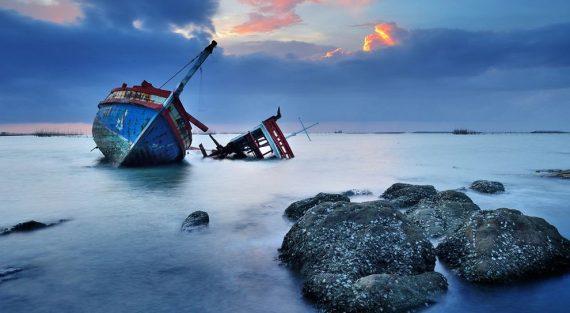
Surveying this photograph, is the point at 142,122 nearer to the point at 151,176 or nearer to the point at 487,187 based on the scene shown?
the point at 151,176

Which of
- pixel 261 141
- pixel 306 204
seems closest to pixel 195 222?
pixel 306 204

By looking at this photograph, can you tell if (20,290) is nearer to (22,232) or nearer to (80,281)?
(80,281)

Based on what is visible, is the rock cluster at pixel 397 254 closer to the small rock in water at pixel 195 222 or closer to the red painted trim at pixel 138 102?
the small rock in water at pixel 195 222

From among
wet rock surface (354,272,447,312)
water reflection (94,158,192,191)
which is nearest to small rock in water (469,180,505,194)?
wet rock surface (354,272,447,312)

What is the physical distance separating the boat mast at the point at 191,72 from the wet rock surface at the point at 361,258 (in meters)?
20.4

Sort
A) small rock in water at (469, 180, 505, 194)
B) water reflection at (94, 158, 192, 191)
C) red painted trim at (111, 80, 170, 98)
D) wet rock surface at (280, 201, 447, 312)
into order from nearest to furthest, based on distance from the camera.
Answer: wet rock surface at (280, 201, 447, 312) < small rock in water at (469, 180, 505, 194) < water reflection at (94, 158, 192, 191) < red painted trim at (111, 80, 170, 98)

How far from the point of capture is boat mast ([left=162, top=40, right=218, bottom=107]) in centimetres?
2653

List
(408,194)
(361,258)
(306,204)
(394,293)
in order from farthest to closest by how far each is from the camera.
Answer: (408,194), (306,204), (361,258), (394,293)

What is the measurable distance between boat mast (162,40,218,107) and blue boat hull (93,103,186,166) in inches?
47.0

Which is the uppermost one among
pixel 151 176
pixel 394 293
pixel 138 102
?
pixel 138 102

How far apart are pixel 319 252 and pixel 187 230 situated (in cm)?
508

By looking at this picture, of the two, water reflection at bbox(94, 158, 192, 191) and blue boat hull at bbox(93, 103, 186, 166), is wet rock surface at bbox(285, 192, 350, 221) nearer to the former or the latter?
water reflection at bbox(94, 158, 192, 191)

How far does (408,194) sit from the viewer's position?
570 inches

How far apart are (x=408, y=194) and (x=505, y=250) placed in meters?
7.37
